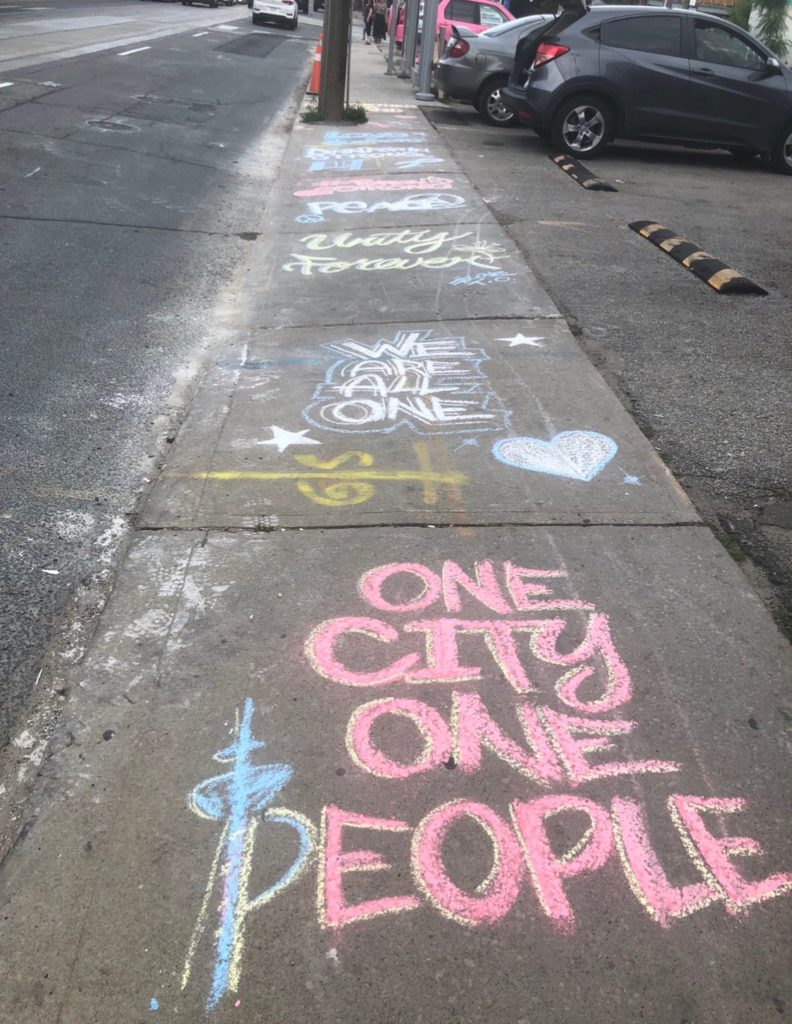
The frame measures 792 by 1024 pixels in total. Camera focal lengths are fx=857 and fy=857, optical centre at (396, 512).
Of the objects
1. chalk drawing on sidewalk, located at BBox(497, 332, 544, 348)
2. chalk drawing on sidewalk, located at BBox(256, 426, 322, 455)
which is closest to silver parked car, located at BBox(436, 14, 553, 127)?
chalk drawing on sidewalk, located at BBox(497, 332, 544, 348)

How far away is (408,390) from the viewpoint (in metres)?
4.98

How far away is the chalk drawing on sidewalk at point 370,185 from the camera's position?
32.0ft

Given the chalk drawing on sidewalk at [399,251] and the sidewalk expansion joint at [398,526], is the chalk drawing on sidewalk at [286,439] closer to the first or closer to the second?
the sidewalk expansion joint at [398,526]

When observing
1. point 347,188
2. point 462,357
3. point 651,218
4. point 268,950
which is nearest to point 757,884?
point 268,950

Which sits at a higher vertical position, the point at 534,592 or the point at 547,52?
the point at 547,52

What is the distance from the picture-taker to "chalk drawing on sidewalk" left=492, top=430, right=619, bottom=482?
4.16m

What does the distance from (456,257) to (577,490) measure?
404 centimetres

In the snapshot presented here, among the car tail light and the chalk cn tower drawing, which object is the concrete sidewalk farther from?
the car tail light

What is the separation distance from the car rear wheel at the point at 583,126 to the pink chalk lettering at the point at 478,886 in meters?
11.0

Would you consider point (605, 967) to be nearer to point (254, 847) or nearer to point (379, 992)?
point (379, 992)

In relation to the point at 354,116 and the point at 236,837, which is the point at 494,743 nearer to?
the point at 236,837

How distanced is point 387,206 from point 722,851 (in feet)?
26.4

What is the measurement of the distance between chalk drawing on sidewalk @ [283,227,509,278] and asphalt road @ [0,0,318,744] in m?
0.71

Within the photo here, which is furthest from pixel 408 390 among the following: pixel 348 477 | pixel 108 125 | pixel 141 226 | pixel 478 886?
pixel 108 125
